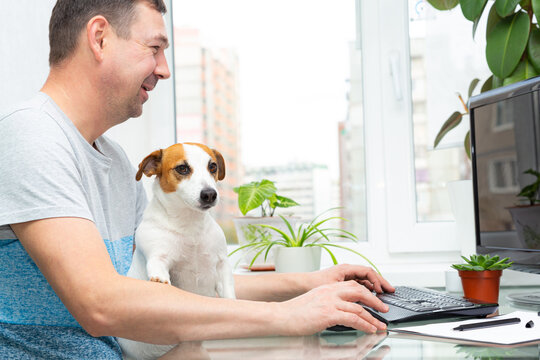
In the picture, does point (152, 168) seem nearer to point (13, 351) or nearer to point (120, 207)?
point (120, 207)

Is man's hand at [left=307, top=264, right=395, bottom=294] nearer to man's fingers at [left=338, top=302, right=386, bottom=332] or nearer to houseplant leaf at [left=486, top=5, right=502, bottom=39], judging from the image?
man's fingers at [left=338, top=302, right=386, bottom=332]

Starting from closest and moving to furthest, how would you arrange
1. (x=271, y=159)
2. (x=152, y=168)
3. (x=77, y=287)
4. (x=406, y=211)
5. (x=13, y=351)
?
(x=77, y=287)
(x=13, y=351)
(x=152, y=168)
(x=406, y=211)
(x=271, y=159)

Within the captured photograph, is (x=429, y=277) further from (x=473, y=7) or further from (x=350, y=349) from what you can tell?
(x=350, y=349)

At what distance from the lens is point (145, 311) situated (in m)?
0.80

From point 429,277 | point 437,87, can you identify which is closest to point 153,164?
point 429,277

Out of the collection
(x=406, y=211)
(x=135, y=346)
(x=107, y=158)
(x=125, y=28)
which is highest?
(x=125, y=28)

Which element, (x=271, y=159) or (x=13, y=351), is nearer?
(x=13, y=351)

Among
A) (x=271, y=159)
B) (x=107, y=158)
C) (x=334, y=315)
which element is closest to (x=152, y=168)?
(x=107, y=158)

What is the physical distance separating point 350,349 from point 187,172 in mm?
497

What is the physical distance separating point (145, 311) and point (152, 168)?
0.41m

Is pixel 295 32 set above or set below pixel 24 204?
above

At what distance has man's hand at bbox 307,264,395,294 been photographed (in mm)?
1216

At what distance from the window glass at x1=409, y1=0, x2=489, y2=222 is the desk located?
1.29 metres

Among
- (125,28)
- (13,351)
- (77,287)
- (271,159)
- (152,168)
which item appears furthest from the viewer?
(271,159)
